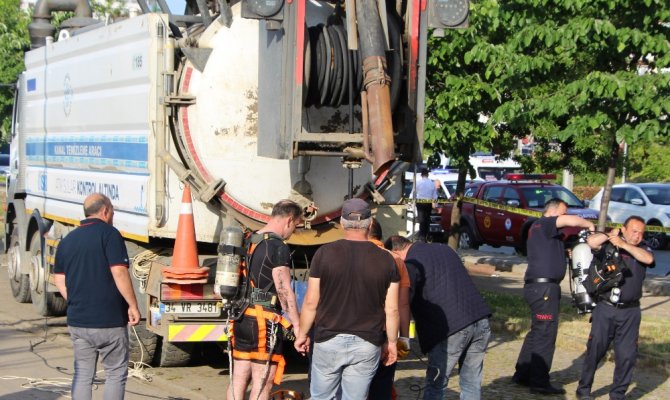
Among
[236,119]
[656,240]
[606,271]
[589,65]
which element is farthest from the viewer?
[656,240]

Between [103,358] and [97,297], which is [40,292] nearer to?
[103,358]

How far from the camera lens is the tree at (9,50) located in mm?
33316

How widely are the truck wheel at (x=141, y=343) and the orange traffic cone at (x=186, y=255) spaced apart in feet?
4.02

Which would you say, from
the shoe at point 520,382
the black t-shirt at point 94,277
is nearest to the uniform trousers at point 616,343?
the shoe at point 520,382

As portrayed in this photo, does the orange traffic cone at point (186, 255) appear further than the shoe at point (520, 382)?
No

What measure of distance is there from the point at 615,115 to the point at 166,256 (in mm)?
4930

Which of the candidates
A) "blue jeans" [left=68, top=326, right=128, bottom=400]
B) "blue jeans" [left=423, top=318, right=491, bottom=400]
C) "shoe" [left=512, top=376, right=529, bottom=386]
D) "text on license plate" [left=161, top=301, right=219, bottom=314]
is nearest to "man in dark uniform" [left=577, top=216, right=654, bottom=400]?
"shoe" [left=512, top=376, right=529, bottom=386]

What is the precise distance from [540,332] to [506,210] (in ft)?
44.3

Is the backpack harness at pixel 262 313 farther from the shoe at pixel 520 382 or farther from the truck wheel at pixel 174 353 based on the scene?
the shoe at pixel 520 382

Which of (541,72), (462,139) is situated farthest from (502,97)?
Answer: (541,72)

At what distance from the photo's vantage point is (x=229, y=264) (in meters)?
8.16

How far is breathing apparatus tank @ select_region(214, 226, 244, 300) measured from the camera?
8102 millimetres

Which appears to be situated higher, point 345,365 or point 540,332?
point 345,365

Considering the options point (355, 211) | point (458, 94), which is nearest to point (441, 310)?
point (355, 211)
